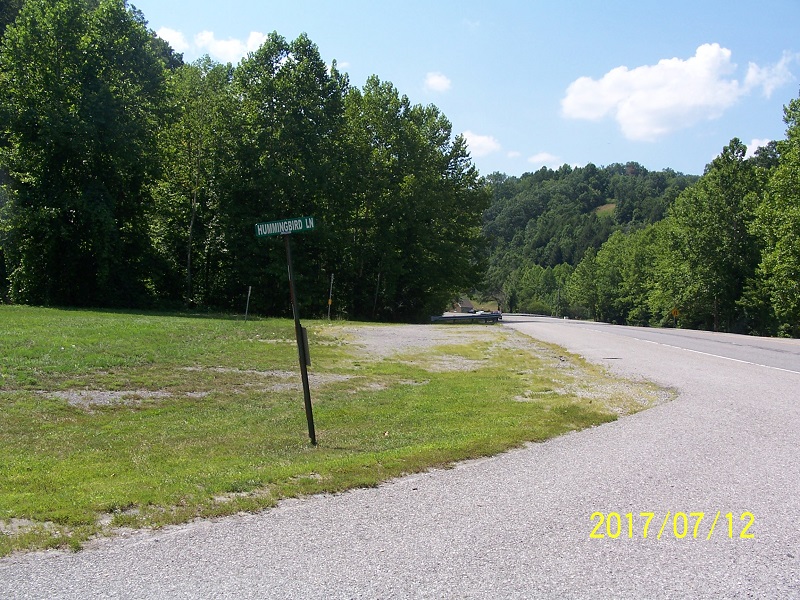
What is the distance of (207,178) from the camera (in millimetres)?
40094

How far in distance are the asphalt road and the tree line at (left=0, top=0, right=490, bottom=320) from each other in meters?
30.3

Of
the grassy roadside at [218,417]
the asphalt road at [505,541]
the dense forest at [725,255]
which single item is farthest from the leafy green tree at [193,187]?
the asphalt road at [505,541]

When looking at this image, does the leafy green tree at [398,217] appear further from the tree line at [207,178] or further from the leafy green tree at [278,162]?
the leafy green tree at [278,162]

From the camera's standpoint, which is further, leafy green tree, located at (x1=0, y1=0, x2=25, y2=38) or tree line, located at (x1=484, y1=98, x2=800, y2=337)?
tree line, located at (x1=484, y1=98, x2=800, y2=337)

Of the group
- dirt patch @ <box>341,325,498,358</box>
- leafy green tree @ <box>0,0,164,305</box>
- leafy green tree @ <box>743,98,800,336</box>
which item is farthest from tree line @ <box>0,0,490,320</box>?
leafy green tree @ <box>743,98,800,336</box>

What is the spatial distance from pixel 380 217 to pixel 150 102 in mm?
16670

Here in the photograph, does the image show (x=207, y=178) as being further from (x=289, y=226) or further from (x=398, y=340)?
(x=289, y=226)

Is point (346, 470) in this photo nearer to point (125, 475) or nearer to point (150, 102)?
point (125, 475)

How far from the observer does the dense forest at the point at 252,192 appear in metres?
33.3

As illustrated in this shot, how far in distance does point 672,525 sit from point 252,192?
37382mm

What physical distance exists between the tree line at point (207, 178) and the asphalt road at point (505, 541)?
30.3 m

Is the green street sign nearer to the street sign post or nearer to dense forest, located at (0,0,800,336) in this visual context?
the street sign post

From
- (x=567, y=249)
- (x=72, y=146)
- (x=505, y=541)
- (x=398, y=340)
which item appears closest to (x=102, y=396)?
(x=505, y=541)

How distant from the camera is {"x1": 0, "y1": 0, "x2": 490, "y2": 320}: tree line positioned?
33156 mm
